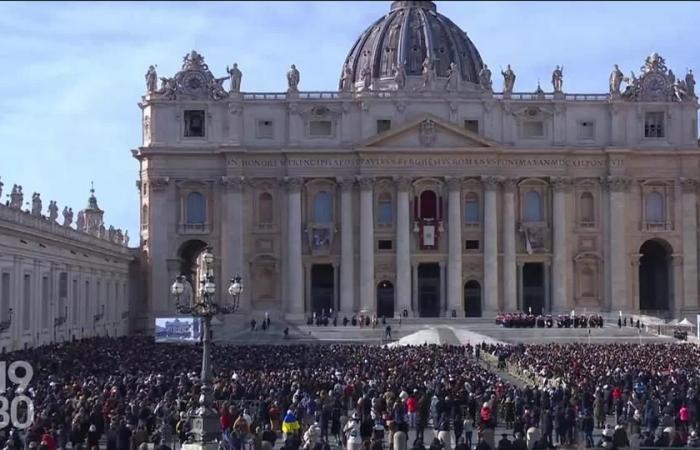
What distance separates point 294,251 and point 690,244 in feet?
95.1

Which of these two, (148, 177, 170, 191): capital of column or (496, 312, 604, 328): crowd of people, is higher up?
(148, 177, 170, 191): capital of column

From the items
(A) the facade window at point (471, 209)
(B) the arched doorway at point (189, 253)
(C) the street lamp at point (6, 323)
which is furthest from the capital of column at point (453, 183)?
(C) the street lamp at point (6, 323)

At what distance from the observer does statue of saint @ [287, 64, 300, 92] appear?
9619 cm

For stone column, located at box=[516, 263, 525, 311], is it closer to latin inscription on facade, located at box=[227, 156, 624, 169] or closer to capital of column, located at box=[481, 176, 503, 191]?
capital of column, located at box=[481, 176, 503, 191]

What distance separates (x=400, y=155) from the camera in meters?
94.8

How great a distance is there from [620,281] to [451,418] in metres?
63.2

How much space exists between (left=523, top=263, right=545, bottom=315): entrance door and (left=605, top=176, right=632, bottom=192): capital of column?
7843 mm

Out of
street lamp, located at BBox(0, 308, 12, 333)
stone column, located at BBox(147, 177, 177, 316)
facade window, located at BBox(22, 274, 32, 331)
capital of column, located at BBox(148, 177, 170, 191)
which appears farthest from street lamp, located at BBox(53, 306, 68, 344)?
capital of column, located at BBox(148, 177, 170, 191)

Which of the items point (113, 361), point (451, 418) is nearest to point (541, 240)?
point (113, 361)

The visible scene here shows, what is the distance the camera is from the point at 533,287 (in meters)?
98.5

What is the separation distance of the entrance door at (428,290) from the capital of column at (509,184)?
7.77 metres

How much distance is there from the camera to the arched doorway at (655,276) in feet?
323

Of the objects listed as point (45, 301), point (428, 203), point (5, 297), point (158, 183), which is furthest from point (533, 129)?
point (5, 297)

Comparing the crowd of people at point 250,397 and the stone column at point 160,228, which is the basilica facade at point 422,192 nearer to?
the stone column at point 160,228
